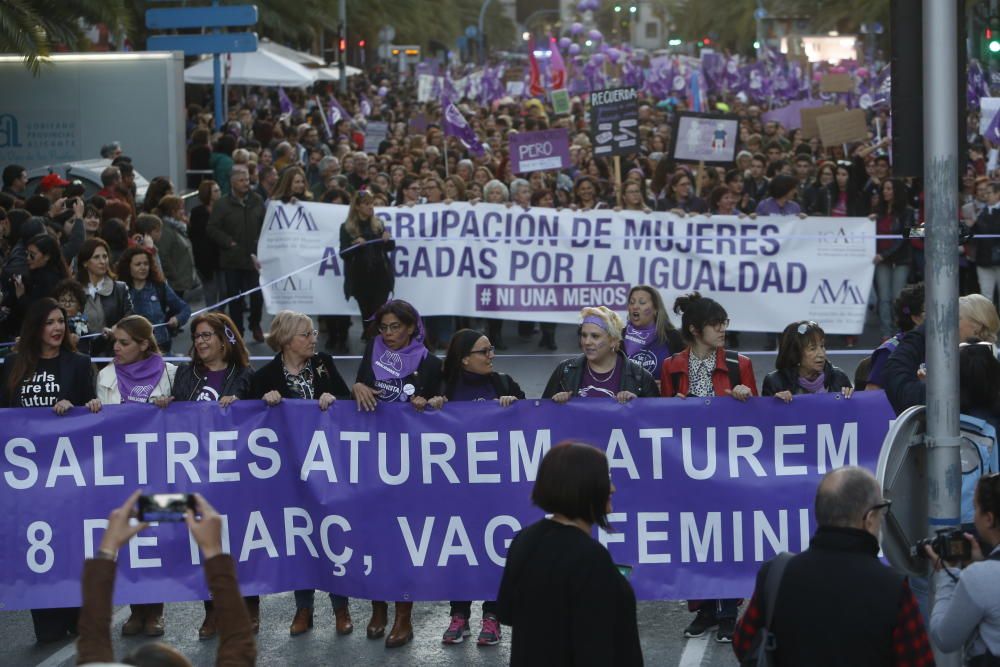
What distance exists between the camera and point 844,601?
14.1 ft

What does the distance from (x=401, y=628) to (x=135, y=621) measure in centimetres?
123

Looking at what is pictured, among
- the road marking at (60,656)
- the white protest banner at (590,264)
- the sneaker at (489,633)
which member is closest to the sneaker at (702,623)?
the sneaker at (489,633)

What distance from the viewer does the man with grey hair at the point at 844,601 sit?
14.0 feet

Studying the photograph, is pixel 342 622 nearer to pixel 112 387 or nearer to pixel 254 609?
pixel 254 609

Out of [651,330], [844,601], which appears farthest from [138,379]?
[844,601]

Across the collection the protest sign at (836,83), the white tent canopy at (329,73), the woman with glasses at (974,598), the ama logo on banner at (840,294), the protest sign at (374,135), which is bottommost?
the woman with glasses at (974,598)

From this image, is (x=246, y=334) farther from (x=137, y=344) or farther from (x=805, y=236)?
(x=137, y=344)

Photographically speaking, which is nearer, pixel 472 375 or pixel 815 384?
pixel 472 375

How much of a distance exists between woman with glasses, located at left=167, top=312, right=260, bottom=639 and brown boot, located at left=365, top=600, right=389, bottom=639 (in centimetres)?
54

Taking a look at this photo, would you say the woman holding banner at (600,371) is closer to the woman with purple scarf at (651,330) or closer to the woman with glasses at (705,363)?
the woman with glasses at (705,363)

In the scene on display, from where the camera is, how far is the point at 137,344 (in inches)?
304

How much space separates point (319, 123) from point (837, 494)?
30.7m

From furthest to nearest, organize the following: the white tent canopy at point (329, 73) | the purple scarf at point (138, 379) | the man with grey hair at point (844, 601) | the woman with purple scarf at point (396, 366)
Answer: the white tent canopy at point (329, 73)
the purple scarf at point (138, 379)
the woman with purple scarf at point (396, 366)
the man with grey hair at point (844, 601)

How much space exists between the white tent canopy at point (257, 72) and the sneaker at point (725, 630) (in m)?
30.5
